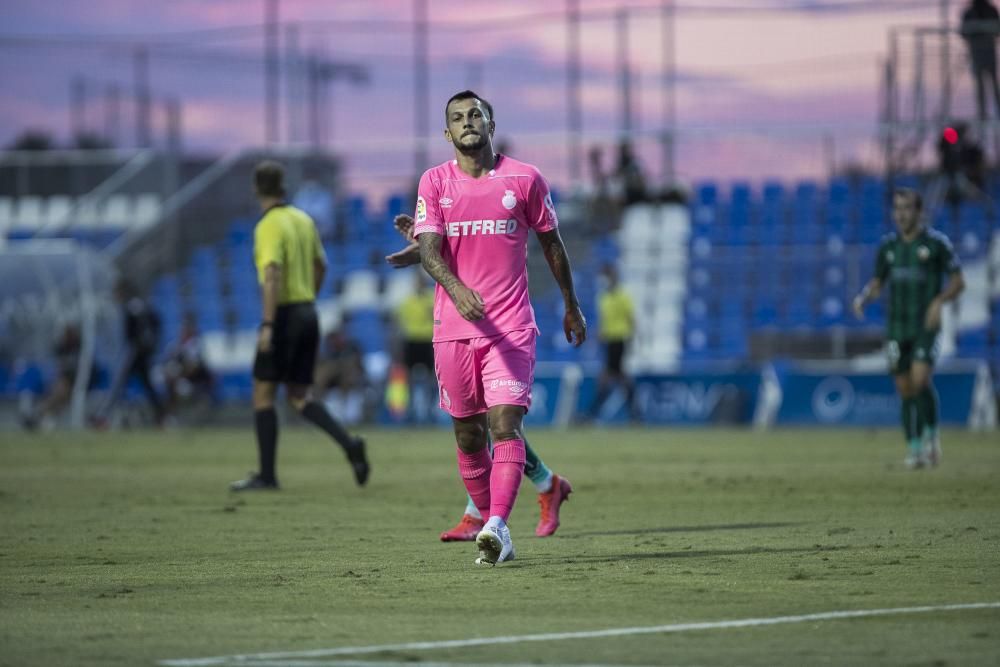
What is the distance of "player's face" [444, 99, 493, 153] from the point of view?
8766 millimetres

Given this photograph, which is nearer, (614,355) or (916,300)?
(916,300)

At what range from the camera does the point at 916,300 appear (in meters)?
15.9

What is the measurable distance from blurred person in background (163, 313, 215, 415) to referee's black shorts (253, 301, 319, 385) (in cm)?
1550

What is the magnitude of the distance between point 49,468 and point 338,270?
51.5 ft

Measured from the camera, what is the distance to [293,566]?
8453 mm

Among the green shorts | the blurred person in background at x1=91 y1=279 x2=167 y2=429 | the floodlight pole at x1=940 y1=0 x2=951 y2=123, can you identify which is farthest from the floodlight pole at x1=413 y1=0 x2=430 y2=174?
the green shorts

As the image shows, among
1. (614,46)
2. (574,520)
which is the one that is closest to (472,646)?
(574,520)

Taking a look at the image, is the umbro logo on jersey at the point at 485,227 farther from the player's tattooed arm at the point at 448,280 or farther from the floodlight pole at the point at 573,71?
the floodlight pole at the point at 573,71

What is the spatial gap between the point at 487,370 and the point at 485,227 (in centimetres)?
71

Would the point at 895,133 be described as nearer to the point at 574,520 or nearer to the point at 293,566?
the point at 574,520

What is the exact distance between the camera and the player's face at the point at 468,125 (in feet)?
Result: 28.8

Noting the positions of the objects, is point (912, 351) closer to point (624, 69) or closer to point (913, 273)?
point (913, 273)

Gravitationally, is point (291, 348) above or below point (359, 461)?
above

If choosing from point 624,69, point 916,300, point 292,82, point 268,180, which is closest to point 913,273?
point 916,300
